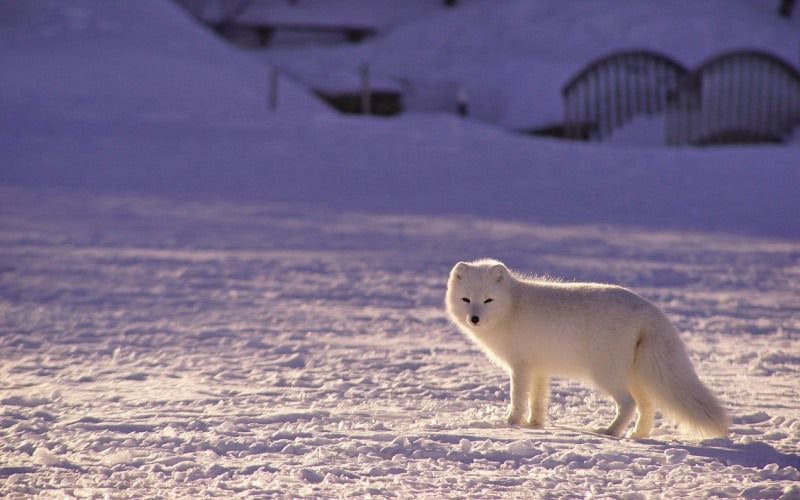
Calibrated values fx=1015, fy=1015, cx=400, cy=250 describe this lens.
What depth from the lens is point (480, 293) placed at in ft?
15.4

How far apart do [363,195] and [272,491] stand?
9.95 m

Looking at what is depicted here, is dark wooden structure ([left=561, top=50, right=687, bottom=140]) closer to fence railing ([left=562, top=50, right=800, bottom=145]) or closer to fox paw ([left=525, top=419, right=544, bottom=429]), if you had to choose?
fence railing ([left=562, top=50, right=800, bottom=145])

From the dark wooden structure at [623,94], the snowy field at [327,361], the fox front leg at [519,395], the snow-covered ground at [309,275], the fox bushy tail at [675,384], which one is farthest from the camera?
the dark wooden structure at [623,94]

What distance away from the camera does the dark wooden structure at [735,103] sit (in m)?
17.5

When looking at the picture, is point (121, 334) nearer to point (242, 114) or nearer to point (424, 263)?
point (424, 263)

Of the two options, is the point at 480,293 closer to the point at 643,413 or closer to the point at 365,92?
the point at 643,413

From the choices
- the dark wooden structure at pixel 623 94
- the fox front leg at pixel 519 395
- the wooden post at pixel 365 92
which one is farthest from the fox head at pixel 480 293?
the wooden post at pixel 365 92

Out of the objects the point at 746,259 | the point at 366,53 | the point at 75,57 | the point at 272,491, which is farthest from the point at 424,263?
the point at 366,53

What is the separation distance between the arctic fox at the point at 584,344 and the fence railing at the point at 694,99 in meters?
13.3

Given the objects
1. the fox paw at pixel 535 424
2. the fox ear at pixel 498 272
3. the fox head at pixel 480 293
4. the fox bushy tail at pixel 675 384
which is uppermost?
the fox ear at pixel 498 272

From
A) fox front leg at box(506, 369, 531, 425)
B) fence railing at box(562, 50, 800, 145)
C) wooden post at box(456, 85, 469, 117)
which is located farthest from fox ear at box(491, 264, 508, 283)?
wooden post at box(456, 85, 469, 117)

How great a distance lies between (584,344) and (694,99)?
1395cm

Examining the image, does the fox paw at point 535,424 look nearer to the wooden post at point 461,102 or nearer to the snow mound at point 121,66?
the snow mound at point 121,66

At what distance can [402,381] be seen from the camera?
572 cm
